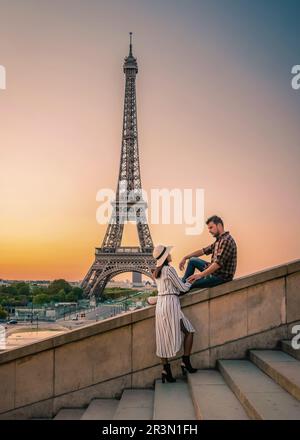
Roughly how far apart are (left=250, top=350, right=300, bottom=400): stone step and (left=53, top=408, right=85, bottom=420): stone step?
8.06 ft

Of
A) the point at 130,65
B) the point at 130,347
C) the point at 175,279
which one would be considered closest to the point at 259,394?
the point at 175,279

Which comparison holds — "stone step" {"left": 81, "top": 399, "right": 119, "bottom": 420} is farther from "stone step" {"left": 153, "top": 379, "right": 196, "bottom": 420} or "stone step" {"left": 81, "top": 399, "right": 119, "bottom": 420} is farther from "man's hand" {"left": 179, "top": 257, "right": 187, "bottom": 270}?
"man's hand" {"left": 179, "top": 257, "right": 187, "bottom": 270}

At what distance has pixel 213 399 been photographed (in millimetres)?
5184

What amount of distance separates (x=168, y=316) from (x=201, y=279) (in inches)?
37.1

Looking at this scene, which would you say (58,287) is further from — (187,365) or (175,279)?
(175,279)

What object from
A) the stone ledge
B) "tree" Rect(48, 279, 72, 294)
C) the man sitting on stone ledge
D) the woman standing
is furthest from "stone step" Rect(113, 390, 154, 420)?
"tree" Rect(48, 279, 72, 294)

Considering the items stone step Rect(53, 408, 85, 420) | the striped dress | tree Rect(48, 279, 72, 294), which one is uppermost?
the striped dress

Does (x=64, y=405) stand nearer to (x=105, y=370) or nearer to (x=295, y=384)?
(x=105, y=370)

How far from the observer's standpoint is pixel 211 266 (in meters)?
6.37

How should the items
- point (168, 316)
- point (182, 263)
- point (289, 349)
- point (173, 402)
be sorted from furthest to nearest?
point (182, 263), point (289, 349), point (168, 316), point (173, 402)

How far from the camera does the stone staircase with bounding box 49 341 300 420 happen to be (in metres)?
4.68
